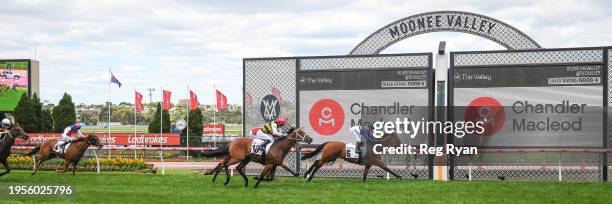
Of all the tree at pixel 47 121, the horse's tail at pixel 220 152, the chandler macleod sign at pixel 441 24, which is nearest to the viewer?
the horse's tail at pixel 220 152

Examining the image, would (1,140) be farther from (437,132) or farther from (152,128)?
(152,128)

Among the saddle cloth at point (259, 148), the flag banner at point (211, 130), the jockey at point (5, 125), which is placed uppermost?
the jockey at point (5, 125)

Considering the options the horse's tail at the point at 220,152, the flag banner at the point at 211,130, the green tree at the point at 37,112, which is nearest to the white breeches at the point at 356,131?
the horse's tail at the point at 220,152

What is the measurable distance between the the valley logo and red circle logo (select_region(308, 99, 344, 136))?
831 millimetres

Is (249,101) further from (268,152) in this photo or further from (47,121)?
(47,121)

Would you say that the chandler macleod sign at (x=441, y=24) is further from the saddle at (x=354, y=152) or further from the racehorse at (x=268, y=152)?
the racehorse at (x=268, y=152)

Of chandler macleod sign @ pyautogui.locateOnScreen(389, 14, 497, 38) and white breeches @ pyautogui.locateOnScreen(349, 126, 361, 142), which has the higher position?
chandler macleod sign @ pyautogui.locateOnScreen(389, 14, 497, 38)

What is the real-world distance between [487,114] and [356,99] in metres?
3.02

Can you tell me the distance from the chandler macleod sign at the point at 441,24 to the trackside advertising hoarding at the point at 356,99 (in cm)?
122

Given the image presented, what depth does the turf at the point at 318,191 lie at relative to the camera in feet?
38.8

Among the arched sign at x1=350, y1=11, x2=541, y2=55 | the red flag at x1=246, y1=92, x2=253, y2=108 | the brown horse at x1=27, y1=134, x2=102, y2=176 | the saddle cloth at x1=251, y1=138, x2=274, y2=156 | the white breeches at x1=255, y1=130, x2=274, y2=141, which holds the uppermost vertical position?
the arched sign at x1=350, y1=11, x2=541, y2=55

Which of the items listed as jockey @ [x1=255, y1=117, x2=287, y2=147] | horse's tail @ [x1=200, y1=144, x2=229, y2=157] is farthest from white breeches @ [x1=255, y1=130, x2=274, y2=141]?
horse's tail @ [x1=200, y1=144, x2=229, y2=157]

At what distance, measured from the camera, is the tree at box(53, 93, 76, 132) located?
144 ft

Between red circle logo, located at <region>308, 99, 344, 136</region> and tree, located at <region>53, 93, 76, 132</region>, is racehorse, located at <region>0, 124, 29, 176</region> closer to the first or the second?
red circle logo, located at <region>308, 99, 344, 136</region>
